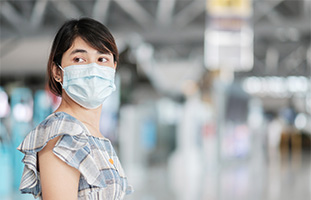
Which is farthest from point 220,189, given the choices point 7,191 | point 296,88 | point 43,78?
point 296,88

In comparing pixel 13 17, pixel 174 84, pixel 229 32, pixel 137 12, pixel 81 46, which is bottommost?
pixel 81 46

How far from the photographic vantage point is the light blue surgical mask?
6.41 feet

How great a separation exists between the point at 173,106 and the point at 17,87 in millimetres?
9697

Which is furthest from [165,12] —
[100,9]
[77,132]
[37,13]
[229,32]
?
[77,132]

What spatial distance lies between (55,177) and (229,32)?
9.85 metres

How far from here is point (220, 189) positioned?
13.9m

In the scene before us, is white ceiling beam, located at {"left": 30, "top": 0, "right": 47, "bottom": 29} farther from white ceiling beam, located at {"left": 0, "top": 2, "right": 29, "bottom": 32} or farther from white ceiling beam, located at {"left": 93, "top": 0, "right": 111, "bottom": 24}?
white ceiling beam, located at {"left": 93, "top": 0, "right": 111, "bottom": 24}

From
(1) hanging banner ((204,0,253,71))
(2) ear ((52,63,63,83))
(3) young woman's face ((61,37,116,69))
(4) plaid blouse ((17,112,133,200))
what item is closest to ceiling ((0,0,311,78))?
(1) hanging banner ((204,0,253,71))

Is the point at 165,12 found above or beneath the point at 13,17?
above

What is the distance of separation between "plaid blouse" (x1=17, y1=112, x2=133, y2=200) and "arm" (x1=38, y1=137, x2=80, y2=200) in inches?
1.0

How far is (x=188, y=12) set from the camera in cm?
1427

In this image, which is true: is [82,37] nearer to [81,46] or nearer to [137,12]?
[81,46]

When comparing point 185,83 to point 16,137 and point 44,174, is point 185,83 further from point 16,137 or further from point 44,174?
point 44,174

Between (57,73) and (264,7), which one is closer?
(57,73)
